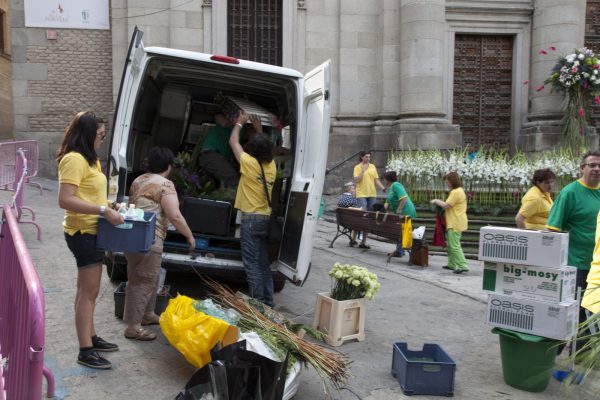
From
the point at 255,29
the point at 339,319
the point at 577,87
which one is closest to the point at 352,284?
the point at 339,319

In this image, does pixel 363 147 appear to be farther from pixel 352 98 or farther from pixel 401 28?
pixel 401 28

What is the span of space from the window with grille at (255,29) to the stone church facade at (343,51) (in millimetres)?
28

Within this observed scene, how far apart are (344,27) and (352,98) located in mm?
1976

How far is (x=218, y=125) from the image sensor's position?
23.4 feet

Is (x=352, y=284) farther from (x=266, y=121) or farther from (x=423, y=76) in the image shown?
(x=423, y=76)

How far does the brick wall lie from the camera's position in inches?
614

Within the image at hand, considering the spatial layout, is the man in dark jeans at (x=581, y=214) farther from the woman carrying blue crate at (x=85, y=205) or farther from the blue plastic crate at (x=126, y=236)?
the woman carrying blue crate at (x=85, y=205)

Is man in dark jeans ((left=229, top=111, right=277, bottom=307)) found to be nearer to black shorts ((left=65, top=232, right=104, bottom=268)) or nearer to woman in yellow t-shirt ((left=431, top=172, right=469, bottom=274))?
black shorts ((left=65, top=232, right=104, bottom=268))

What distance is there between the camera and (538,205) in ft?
18.5

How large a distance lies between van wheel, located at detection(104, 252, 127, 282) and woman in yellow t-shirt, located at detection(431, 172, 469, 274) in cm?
503

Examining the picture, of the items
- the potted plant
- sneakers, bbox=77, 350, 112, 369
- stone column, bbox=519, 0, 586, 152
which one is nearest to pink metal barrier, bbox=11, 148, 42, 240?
sneakers, bbox=77, 350, 112, 369

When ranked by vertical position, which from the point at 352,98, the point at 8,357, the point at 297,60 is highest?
the point at 297,60

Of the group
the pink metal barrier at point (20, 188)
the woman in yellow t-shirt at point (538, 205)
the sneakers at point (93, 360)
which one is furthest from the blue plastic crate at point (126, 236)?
the pink metal barrier at point (20, 188)

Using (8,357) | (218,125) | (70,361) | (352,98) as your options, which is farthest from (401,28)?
(8,357)
